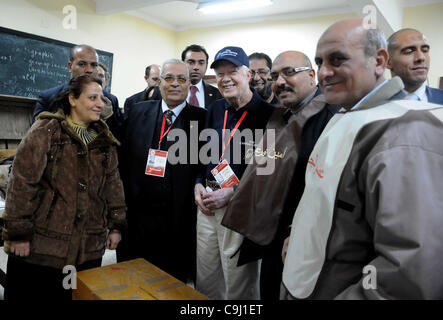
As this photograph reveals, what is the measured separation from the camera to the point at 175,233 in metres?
1.99

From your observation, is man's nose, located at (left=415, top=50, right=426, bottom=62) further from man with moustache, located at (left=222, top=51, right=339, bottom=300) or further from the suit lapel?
the suit lapel

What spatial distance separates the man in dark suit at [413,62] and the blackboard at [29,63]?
487 cm

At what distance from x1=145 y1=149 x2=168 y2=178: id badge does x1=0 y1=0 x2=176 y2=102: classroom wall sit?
13.1 ft

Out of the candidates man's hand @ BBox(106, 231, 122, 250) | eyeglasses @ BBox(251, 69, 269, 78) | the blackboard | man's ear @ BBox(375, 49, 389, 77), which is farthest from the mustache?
the blackboard

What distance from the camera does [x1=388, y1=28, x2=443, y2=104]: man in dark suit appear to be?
6.34ft

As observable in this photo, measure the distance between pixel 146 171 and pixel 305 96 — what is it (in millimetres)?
1099

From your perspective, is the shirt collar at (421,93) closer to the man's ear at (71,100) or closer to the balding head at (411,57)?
the balding head at (411,57)

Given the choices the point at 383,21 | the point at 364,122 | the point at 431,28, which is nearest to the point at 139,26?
the point at 383,21

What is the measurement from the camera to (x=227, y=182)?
5.69 feet

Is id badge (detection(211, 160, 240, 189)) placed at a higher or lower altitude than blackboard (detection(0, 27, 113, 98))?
lower

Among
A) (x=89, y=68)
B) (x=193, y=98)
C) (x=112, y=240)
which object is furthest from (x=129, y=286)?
(x=193, y=98)

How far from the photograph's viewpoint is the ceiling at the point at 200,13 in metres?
4.95

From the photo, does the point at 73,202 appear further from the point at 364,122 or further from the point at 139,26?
the point at 139,26

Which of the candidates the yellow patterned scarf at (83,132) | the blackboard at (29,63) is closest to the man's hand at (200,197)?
the yellow patterned scarf at (83,132)
